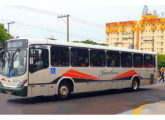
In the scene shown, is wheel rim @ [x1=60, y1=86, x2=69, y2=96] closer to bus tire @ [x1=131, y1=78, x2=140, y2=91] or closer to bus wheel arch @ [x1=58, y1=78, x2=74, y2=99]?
bus wheel arch @ [x1=58, y1=78, x2=74, y2=99]

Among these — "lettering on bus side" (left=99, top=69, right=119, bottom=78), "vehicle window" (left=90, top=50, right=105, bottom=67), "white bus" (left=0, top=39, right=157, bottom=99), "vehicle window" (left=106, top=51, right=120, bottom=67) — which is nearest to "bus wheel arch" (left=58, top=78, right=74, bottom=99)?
"white bus" (left=0, top=39, right=157, bottom=99)

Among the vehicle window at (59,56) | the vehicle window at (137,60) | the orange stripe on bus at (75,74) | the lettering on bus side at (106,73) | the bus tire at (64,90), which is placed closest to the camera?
the vehicle window at (59,56)

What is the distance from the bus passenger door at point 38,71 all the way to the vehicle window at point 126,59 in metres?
6.66

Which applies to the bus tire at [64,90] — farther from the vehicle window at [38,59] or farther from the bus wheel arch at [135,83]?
the bus wheel arch at [135,83]

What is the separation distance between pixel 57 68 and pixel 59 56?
61 centimetres

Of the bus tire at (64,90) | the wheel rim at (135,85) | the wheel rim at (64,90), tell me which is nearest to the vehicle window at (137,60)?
the wheel rim at (135,85)

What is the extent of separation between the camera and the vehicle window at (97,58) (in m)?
15.5

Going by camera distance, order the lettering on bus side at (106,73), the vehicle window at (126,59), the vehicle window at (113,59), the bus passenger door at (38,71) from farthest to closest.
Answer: the vehicle window at (126,59), the vehicle window at (113,59), the lettering on bus side at (106,73), the bus passenger door at (38,71)

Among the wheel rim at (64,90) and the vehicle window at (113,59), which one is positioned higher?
the vehicle window at (113,59)

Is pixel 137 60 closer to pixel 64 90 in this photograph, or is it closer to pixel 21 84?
pixel 64 90

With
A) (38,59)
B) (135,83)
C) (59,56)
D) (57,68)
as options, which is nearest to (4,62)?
(38,59)

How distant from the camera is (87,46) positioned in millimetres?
15273

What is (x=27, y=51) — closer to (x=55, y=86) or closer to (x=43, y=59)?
(x=43, y=59)

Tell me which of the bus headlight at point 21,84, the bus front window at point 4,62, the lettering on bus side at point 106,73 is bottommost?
the bus headlight at point 21,84
